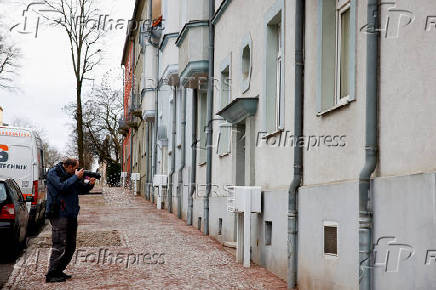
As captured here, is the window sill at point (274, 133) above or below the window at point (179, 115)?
below

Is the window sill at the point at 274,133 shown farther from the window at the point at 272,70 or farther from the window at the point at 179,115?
the window at the point at 179,115

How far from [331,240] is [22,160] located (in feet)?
38.1

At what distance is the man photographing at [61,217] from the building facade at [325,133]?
10.7ft

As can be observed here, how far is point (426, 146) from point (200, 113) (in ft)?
47.7

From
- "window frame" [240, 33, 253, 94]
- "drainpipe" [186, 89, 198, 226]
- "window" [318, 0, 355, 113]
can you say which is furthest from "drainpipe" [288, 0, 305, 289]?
"drainpipe" [186, 89, 198, 226]

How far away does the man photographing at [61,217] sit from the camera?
35.8 ft

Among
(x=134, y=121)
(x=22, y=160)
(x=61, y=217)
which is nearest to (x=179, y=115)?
(x=22, y=160)

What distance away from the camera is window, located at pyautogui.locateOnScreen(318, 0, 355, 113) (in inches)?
362

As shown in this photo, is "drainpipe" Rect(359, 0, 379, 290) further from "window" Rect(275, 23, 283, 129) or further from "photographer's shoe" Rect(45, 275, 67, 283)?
"photographer's shoe" Rect(45, 275, 67, 283)

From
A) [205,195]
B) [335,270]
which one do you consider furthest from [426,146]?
[205,195]

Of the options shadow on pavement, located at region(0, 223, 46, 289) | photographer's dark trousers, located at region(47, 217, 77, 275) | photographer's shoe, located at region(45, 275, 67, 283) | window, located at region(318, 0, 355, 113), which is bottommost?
shadow on pavement, located at region(0, 223, 46, 289)

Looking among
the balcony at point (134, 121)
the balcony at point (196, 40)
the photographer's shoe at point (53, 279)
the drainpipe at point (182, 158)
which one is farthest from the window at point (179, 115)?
the balcony at point (134, 121)

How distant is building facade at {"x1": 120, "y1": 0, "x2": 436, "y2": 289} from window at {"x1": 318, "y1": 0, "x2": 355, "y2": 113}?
16 millimetres

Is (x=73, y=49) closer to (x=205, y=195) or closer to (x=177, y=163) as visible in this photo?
(x=177, y=163)
